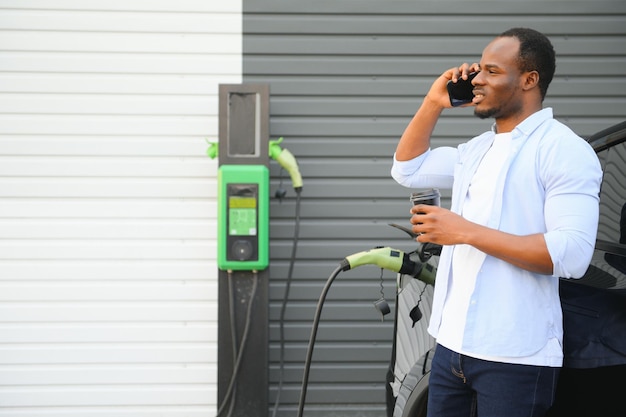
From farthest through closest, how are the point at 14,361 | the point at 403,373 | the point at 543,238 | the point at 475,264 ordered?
the point at 14,361
the point at 403,373
the point at 475,264
the point at 543,238

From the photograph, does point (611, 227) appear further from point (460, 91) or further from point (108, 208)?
point (108, 208)

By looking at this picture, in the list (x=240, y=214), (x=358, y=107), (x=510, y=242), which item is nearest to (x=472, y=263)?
(x=510, y=242)

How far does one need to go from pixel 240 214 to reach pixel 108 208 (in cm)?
110

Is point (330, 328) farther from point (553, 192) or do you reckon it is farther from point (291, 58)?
Answer: point (553, 192)

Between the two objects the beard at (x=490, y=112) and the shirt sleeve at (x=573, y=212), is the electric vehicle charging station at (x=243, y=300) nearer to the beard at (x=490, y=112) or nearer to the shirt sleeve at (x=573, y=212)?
the beard at (x=490, y=112)

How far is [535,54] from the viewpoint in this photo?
7.03 feet

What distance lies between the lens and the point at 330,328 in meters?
4.93

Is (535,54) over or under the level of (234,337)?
over

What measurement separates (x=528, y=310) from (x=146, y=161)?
11.1 ft

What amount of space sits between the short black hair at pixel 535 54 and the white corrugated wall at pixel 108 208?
302 centimetres

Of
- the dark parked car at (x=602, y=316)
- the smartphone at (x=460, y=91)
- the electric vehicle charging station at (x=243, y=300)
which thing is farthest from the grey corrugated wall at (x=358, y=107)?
the smartphone at (x=460, y=91)

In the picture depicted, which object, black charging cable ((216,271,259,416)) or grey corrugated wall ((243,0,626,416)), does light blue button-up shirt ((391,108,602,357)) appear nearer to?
black charging cable ((216,271,259,416))

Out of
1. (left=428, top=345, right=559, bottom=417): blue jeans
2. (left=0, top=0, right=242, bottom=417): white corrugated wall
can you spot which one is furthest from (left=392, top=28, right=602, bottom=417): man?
(left=0, top=0, right=242, bottom=417): white corrugated wall

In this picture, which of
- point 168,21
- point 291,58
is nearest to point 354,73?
point 291,58
